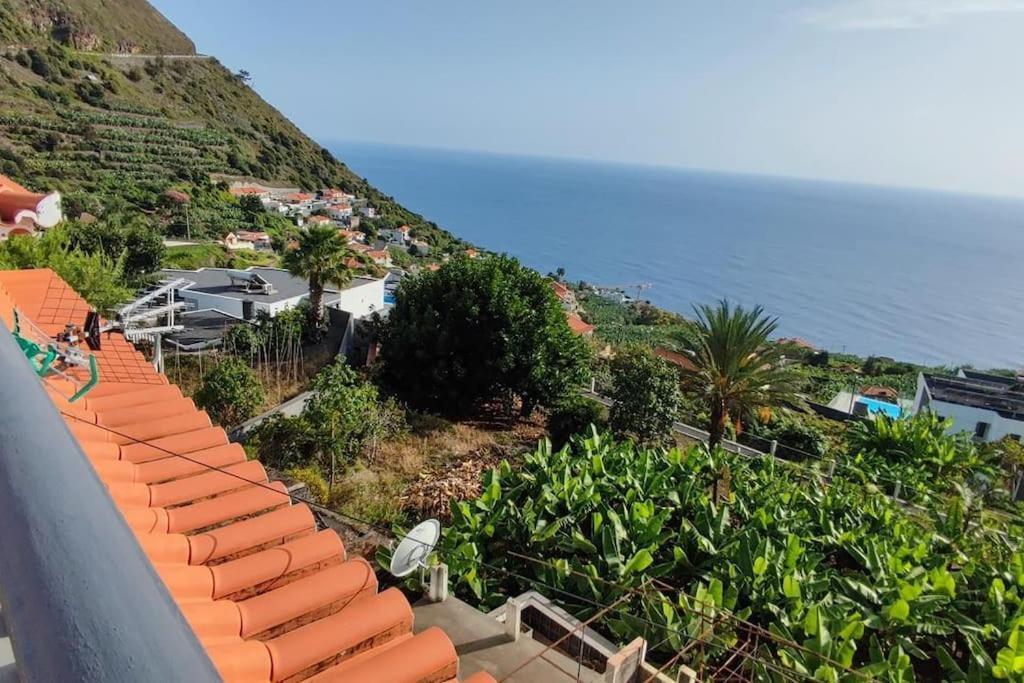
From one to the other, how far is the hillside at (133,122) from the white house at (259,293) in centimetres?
1903

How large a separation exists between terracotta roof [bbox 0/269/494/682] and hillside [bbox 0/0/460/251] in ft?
142

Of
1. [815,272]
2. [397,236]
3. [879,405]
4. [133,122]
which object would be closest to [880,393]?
[879,405]

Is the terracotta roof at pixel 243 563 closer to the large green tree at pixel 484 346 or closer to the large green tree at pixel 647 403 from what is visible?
the large green tree at pixel 647 403

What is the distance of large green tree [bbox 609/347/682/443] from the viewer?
1653cm

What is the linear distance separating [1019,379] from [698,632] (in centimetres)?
4465

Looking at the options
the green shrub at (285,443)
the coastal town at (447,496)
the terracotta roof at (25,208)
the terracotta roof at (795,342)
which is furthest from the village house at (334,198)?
the green shrub at (285,443)

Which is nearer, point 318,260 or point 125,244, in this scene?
point 318,260

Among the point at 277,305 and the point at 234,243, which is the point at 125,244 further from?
the point at 234,243

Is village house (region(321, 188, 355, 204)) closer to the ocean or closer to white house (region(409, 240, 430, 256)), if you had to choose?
white house (region(409, 240, 430, 256))

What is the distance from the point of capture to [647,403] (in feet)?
54.0

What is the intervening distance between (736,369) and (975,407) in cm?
2177

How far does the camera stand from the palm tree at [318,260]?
21312mm

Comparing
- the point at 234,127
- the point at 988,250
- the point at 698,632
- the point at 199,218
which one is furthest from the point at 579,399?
the point at 988,250

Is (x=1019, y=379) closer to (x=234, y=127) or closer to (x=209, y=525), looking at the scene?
(x=209, y=525)
